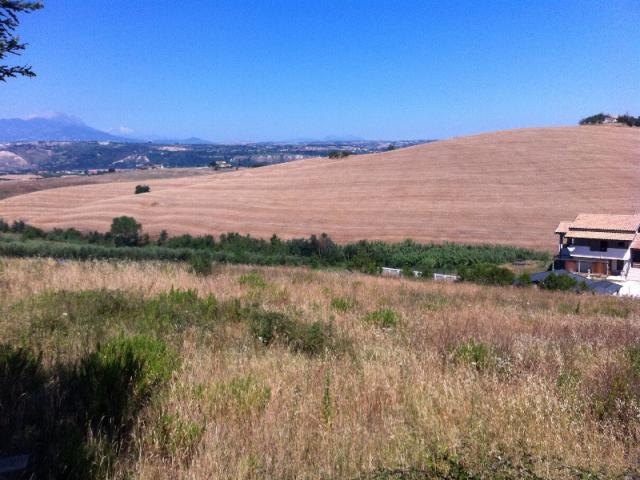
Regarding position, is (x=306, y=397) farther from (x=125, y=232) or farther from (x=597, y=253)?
(x=125, y=232)

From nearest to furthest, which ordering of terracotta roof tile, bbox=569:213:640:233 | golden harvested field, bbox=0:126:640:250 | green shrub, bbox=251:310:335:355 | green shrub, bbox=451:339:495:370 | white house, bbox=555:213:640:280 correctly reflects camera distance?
green shrub, bbox=451:339:495:370
green shrub, bbox=251:310:335:355
white house, bbox=555:213:640:280
terracotta roof tile, bbox=569:213:640:233
golden harvested field, bbox=0:126:640:250

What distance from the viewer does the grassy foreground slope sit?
3.10m

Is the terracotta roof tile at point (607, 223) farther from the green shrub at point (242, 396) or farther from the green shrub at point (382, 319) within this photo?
the green shrub at point (242, 396)

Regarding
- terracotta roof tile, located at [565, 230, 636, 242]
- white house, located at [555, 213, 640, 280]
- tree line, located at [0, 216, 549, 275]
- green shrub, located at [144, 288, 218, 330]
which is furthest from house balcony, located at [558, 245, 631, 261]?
green shrub, located at [144, 288, 218, 330]

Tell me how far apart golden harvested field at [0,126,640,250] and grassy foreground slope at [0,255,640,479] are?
42.5 m

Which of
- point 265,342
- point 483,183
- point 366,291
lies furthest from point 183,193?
Result: point 265,342

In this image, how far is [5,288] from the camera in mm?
8344

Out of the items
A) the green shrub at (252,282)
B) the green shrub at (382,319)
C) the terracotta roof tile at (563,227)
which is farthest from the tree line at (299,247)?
the green shrub at (382,319)

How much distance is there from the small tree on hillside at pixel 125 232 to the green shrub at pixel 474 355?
44.8 metres

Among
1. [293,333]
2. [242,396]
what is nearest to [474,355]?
[293,333]

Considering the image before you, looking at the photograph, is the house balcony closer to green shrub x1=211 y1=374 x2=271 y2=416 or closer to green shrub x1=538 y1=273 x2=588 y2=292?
green shrub x1=538 y1=273 x2=588 y2=292

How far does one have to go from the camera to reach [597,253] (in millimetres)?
43125

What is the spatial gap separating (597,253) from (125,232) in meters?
41.0

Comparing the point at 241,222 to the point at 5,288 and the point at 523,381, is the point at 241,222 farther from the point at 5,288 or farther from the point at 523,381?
the point at 523,381
